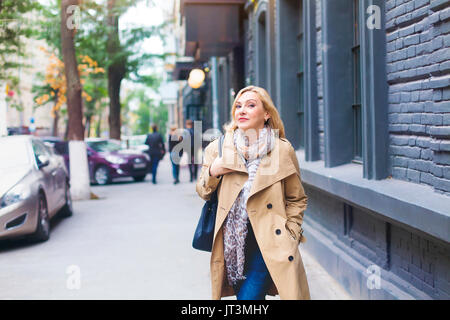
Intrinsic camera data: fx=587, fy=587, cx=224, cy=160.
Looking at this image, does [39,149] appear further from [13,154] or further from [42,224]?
[42,224]

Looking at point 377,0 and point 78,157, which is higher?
point 377,0

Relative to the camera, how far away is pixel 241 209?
3.44m

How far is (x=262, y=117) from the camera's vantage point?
3520 mm

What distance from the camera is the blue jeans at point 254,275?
3.46 meters

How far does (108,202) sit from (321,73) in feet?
25.6

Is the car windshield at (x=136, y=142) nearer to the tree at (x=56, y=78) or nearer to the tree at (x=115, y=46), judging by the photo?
the tree at (x=56, y=78)

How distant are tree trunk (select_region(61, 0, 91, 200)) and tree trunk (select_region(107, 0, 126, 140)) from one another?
984cm

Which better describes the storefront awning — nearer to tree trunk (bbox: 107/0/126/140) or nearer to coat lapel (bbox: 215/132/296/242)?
tree trunk (bbox: 107/0/126/140)

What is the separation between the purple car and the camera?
1917 cm

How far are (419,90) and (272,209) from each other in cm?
186

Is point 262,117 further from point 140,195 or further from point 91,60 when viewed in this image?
point 91,60

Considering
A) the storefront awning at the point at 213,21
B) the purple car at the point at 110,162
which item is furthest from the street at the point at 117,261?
the purple car at the point at 110,162

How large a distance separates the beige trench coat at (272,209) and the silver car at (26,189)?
5297 mm
